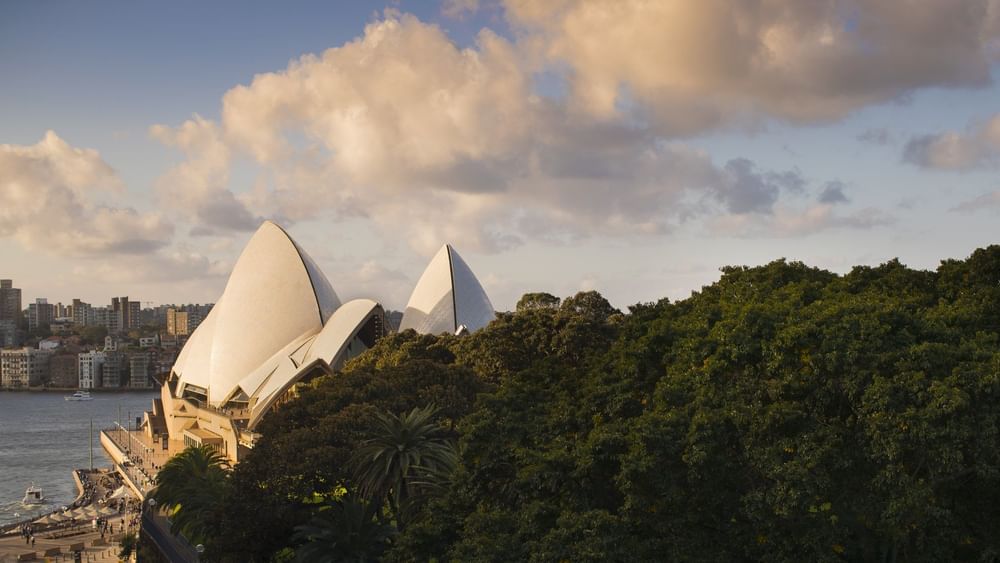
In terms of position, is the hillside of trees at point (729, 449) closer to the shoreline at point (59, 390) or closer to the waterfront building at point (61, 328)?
the shoreline at point (59, 390)

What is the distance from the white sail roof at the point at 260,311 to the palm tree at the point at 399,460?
29.9 metres

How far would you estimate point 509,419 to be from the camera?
14.8m

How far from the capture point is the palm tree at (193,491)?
20.6m

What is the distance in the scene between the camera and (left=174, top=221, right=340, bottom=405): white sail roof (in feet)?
152

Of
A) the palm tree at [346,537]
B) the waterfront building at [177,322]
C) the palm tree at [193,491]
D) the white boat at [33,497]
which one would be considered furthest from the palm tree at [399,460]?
the waterfront building at [177,322]

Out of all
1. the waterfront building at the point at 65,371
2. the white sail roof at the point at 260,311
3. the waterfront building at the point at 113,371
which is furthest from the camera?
the waterfront building at the point at 65,371

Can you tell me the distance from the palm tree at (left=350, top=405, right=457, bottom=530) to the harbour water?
33640 millimetres

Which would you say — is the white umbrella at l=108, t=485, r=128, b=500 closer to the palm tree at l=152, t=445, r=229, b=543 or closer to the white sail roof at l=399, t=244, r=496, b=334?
the white sail roof at l=399, t=244, r=496, b=334

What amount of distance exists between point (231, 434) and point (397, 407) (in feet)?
76.6

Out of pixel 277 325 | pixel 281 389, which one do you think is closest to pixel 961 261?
pixel 281 389

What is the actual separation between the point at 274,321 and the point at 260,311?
101cm

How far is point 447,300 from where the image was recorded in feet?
156

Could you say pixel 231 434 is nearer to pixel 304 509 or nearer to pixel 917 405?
pixel 304 509

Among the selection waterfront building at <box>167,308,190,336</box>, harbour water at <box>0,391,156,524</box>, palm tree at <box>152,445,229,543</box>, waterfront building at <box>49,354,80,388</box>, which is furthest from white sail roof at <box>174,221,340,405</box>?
waterfront building at <box>167,308,190,336</box>
